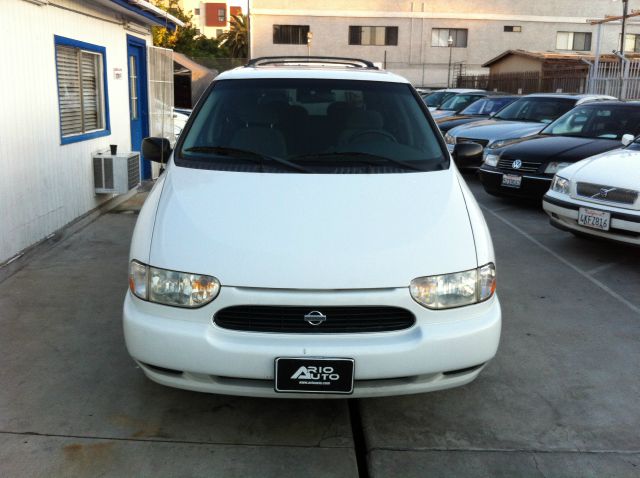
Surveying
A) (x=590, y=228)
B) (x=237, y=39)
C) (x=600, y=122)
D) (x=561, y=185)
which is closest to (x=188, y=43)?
(x=237, y=39)

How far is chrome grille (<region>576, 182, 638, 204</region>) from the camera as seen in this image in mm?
5887

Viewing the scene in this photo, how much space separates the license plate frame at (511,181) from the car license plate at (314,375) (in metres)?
6.44

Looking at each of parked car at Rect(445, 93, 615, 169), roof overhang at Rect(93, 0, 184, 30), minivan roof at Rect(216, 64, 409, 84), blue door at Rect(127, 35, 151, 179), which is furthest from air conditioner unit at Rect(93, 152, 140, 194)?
parked car at Rect(445, 93, 615, 169)

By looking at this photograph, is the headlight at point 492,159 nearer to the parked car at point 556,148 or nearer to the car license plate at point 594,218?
the parked car at point 556,148

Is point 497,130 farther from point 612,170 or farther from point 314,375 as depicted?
point 314,375

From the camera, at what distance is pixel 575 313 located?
5043 millimetres

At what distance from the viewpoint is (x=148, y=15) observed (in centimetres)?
947

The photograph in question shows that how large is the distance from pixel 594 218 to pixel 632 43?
40.8m

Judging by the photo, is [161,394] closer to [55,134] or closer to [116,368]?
[116,368]

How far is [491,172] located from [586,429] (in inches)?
239

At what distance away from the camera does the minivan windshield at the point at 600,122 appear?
8836 millimetres

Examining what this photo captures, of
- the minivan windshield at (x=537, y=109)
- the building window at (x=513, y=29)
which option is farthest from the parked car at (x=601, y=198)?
the building window at (x=513, y=29)

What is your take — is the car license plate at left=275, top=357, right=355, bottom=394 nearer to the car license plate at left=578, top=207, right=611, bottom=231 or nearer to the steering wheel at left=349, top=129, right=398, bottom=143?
the steering wheel at left=349, top=129, right=398, bottom=143

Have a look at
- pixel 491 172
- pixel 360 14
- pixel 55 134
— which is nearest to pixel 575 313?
pixel 491 172
